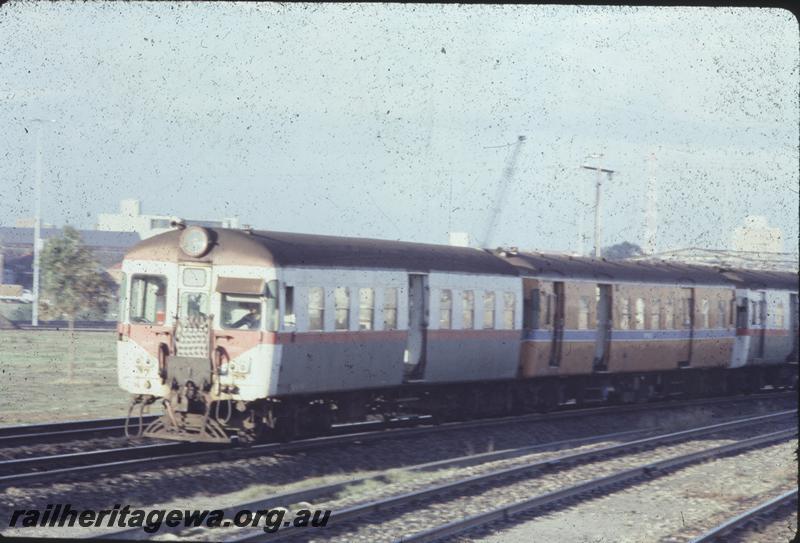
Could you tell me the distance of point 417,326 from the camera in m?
19.9

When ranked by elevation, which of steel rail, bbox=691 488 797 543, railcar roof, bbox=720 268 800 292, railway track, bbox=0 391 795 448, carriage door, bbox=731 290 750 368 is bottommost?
railway track, bbox=0 391 795 448

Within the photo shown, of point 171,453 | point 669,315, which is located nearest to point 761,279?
point 669,315

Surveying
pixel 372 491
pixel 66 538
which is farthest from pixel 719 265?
pixel 66 538

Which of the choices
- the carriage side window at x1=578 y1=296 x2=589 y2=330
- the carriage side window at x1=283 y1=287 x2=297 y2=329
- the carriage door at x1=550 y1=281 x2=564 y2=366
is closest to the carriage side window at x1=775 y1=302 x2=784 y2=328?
the carriage side window at x1=578 y1=296 x2=589 y2=330

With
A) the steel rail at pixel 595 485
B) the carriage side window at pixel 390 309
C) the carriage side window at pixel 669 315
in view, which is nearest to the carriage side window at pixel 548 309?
the steel rail at pixel 595 485

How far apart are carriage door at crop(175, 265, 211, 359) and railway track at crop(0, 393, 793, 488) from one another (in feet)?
4.91

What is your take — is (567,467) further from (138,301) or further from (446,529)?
(138,301)

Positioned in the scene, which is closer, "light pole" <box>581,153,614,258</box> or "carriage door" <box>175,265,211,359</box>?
"carriage door" <box>175,265,211,359</box>

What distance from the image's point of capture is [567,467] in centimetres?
1733

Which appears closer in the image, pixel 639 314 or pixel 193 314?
pixel 193 314

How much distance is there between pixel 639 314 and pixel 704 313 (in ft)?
11.3

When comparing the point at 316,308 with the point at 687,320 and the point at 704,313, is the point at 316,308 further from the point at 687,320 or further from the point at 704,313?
the point at 704,313

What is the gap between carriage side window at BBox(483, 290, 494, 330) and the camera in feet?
72.0

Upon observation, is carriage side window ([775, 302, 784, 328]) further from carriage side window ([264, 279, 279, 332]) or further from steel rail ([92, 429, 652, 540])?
carriage side window ([264, 279, 279, 332])
